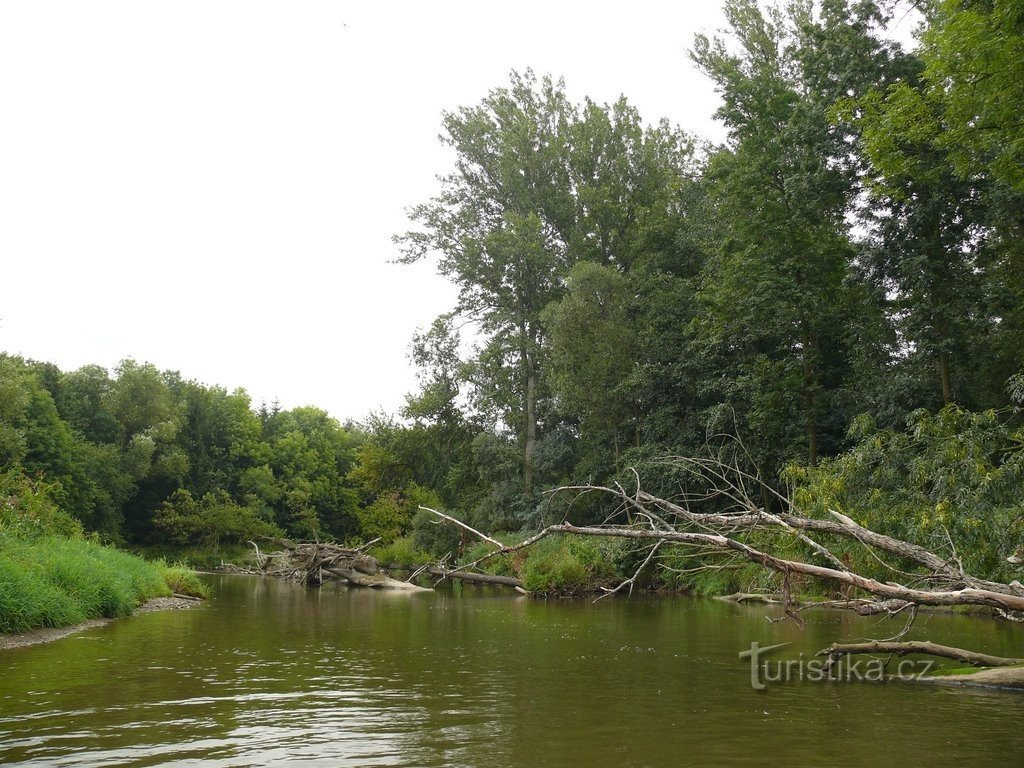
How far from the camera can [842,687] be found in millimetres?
7793

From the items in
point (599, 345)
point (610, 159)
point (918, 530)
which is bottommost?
point (918, 530)

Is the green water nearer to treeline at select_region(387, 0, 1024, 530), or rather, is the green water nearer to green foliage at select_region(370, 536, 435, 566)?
treeline at select_region(387, 0, 1024, 530)

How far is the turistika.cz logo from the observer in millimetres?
8250

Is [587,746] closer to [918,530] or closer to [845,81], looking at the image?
[918,530]

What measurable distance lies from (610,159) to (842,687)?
30153 millimetres

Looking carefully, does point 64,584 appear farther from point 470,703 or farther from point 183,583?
point 470,703

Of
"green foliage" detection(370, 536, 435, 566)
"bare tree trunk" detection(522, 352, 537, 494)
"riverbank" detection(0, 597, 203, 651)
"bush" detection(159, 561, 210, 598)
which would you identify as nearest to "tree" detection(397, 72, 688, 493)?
"bare tree trunk" detection(522, 352, 537, 494)

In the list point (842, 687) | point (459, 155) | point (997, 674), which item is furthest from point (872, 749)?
point (459, 155)

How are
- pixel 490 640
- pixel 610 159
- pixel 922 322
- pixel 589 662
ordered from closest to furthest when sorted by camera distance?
1. pixel 589 662
2. pixel 490 640
3. pixel 922 322
4. pixel 610 159

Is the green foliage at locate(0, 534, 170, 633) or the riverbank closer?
the riverbank

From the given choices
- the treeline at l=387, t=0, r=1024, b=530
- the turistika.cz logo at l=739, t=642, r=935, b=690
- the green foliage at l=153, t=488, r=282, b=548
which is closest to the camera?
the turistika.cz logo at l=739, t=642, r=935, b=690

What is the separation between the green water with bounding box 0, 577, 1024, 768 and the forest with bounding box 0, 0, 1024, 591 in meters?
3.27

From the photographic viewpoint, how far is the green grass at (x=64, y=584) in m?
10.9

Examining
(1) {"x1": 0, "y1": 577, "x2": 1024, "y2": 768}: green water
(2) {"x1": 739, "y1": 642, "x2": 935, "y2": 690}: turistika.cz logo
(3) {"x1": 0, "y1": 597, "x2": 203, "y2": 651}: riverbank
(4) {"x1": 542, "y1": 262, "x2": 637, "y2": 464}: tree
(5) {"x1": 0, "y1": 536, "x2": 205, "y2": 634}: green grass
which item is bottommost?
(2) {"x1": 739, "y1": 642, "x2": 935, "y2": 690}: turistika.cz logo
